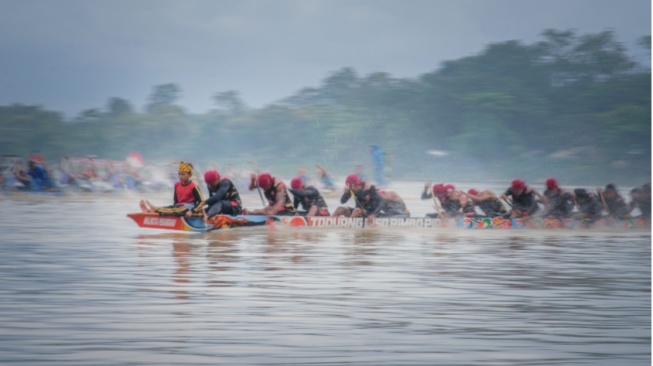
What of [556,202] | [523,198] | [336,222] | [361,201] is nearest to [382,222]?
[361,201]

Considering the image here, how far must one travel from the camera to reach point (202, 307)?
9133 millimetres

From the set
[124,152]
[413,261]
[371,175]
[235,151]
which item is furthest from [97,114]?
[413,261]

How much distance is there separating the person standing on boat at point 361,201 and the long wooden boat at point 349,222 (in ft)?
0.68

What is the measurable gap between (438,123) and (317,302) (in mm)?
52529

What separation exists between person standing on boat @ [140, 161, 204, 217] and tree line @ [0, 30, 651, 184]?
39045mm

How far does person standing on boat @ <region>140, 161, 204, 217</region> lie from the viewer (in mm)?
17562

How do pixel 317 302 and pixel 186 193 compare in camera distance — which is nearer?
pixel 317 302

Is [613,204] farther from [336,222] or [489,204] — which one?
[336,222]

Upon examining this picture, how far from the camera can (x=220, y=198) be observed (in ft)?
60.0

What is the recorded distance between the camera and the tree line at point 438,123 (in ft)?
188

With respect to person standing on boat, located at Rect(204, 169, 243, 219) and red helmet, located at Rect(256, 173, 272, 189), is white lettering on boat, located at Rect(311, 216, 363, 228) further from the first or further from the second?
person standing on boat, located at Rect(204, 169, 243, 219)

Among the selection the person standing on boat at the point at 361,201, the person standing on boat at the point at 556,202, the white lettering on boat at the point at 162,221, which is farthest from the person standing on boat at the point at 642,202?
the white lettering on boat at the point at 162,221

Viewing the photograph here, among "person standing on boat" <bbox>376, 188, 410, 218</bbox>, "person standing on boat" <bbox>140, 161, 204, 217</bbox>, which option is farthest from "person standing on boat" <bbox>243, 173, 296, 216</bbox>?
"person standing on boat" <bbox>376, 188, 410, 218</bbox>

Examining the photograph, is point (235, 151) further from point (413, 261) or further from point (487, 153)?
point (413, 261)
